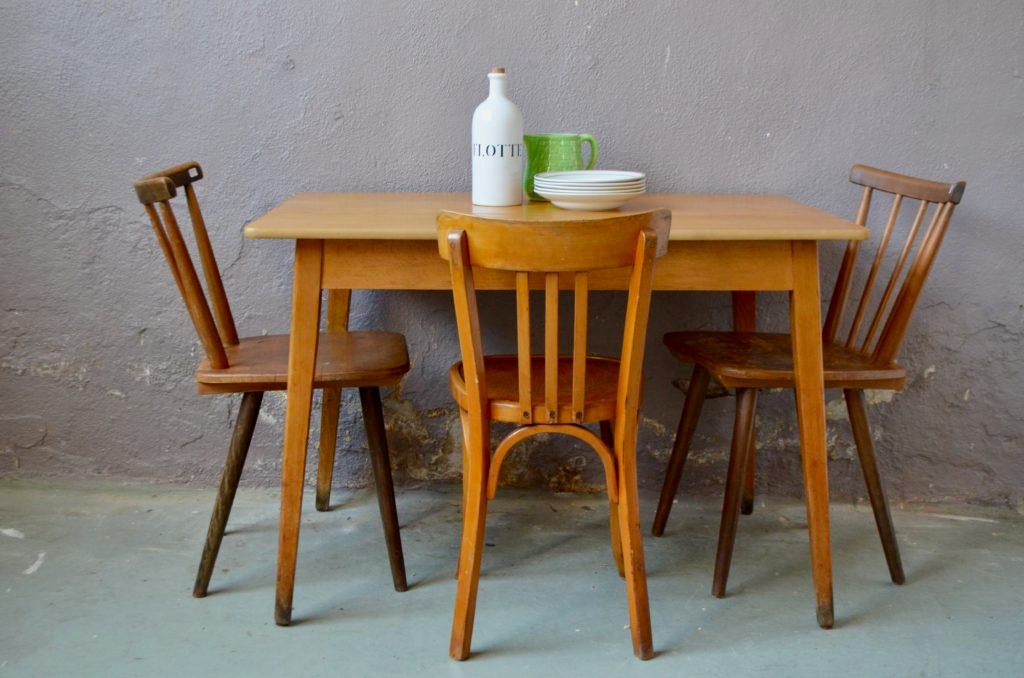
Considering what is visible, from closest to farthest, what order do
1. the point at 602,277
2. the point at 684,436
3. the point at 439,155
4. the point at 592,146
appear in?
the point at 602,277 → the point at 592,146 → the point at 684,436 → the point at 439,155

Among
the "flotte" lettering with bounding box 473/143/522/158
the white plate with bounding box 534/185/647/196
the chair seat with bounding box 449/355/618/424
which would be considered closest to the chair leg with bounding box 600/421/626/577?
the chair seat with bounding box 449/355/618/424

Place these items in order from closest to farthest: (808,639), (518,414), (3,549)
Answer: (518,414) < (808,639) < (3,549)

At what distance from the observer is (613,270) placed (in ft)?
7.02

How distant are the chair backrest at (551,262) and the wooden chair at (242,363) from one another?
39cm

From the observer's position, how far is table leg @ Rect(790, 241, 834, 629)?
2.15m

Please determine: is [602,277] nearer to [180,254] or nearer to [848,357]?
[848,357]

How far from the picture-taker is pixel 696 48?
106 inches

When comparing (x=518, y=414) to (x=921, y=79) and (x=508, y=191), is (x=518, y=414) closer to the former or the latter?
(x=508, y=191)

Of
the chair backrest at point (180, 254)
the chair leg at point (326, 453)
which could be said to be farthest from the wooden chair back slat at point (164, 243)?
the chair leg at point (326, 453)

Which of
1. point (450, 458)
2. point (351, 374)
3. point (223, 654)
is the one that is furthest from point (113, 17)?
point (223, 654)

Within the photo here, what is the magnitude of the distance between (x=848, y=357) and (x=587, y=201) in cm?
75

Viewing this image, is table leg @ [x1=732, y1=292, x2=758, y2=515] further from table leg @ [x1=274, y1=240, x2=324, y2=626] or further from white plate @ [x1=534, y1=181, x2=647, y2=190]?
table leg @ [x1=274, y1=240, x2=324, y2=626]

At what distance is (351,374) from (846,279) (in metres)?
1.29

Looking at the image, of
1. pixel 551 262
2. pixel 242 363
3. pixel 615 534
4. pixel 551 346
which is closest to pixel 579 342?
pixel 551 346
